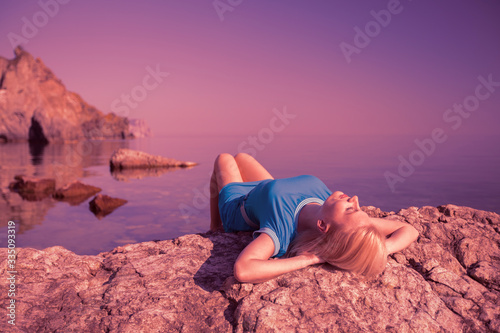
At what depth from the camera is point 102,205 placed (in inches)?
386

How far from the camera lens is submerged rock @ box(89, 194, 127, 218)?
31.5 ft

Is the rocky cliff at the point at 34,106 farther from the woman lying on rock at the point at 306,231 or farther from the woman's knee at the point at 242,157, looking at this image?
the woman lying on rock at the point at 306,231

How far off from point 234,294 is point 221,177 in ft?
6.61

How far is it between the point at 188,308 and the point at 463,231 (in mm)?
2852

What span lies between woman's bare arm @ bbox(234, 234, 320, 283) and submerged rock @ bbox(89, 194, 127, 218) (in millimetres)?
8339

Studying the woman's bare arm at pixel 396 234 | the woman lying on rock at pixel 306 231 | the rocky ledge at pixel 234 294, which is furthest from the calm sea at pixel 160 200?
the woman's bare arm at pixel 396 234

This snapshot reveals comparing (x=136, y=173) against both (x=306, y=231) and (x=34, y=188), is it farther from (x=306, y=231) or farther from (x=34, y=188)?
(x=306, y=231)

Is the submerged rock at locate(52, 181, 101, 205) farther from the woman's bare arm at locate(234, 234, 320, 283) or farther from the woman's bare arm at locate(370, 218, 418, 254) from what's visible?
the woman's bare arm at locate(370, 218, 418, 254)

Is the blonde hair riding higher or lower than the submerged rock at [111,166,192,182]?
higher

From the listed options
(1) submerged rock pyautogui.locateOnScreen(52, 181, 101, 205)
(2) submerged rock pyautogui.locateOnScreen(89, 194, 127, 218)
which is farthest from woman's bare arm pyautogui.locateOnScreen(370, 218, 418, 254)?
(1) submerged rock pyautogui.locateOnScreen(52, 181, 101, 205)

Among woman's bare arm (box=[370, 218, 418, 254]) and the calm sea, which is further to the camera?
the calm sea

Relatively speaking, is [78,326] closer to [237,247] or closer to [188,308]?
[188,308]

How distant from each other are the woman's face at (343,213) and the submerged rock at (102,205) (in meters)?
8.57

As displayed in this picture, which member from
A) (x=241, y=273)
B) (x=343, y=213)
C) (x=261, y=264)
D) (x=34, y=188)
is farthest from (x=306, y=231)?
(x=34, y=188)
